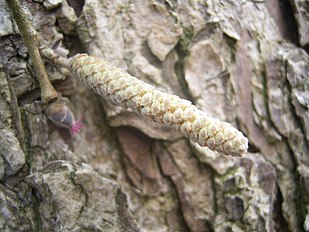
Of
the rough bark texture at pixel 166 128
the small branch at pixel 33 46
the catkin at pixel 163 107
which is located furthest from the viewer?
the rough bark texture at pixel 166 128

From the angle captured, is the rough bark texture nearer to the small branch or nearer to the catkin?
the small branch

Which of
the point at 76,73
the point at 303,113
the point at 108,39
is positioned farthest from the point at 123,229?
the point at 303,113

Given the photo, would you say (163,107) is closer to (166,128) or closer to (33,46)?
(166,128)

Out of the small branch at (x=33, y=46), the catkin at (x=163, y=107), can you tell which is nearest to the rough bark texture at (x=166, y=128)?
the small branch at (x=33, y=46)

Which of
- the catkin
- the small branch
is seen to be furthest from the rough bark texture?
the catkin

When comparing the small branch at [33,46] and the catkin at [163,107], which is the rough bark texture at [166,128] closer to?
the small branch at [33,46]

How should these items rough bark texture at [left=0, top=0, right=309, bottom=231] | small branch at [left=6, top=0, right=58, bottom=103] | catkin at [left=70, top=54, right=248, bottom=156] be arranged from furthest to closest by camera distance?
rough bark texture at [left=0, top=0, right=309, bottom=231], small branch at [left=6, top=0, right=58, bottom=103], catkin at [left=70, top=54, right=248, bottom=156]
